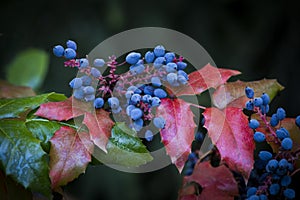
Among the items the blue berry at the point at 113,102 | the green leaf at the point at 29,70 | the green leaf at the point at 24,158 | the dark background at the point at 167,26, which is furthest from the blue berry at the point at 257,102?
the dark background at the point at 167,26

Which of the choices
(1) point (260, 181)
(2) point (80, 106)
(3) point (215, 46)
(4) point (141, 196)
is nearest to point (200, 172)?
(1) point (260, 181)

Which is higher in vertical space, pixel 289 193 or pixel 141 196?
pixel 289 193

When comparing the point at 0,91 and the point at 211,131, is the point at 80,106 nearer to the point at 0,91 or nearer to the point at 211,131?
the point at 211,131

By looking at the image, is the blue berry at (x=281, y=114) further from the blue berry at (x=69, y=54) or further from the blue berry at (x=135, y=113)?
the blue berry at (x=69, y=54)

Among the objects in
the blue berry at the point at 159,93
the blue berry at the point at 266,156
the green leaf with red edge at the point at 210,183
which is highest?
the blue berry at the point at 159,93

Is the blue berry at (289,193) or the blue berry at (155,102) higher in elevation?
the blue berry at (155,102)

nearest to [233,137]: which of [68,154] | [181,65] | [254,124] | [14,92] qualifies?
[254,124]

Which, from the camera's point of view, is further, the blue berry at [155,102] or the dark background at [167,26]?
the dark background at [167,26]
